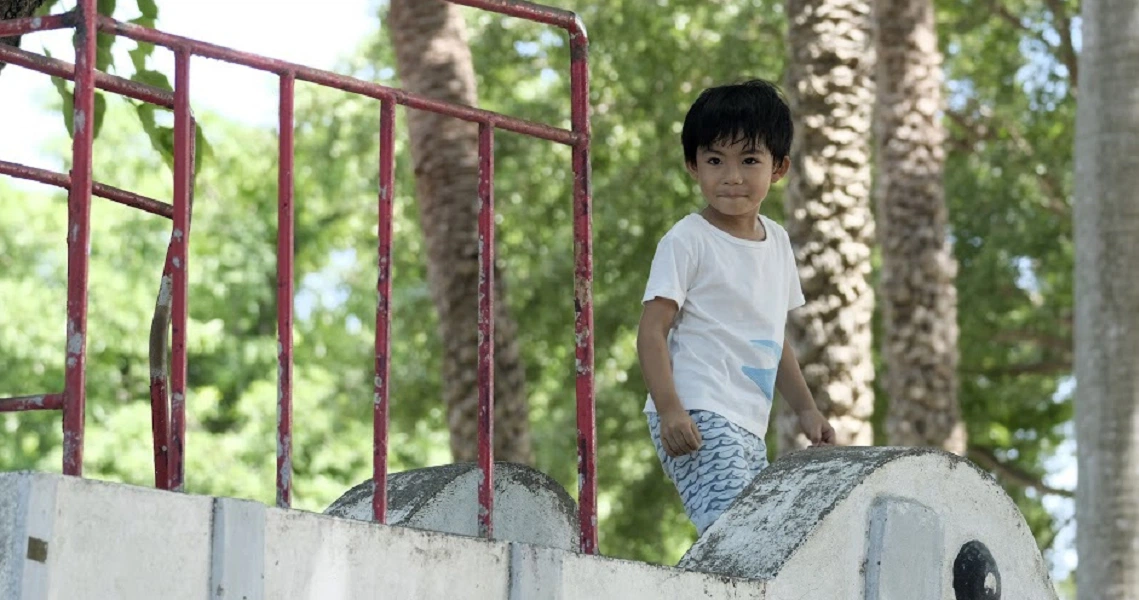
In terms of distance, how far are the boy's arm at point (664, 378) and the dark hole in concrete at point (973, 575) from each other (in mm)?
612

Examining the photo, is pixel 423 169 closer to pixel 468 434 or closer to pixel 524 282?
pixel 468 434

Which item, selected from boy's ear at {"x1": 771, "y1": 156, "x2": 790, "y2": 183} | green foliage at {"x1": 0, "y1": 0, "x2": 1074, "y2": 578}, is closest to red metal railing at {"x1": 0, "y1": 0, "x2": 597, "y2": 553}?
boy's ear at {"x1": 771, "y1": 156, "x2": 790, "y2": 183}

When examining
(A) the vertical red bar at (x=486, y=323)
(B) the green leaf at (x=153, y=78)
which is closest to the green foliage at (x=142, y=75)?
(B) the green leaf at (x=153, y=78)

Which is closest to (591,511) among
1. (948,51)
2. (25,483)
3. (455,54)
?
(25,483)

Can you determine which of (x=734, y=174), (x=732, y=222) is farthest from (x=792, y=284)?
(x=734, y=174)

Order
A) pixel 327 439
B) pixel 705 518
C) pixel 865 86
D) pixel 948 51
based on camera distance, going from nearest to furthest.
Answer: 1. pixel 705 518
2. pixel 865 86
3. pixel 948 51
4. pixel 327 439

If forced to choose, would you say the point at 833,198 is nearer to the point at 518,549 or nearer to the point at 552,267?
the point at 518,549

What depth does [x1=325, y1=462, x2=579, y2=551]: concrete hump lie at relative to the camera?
4.27 metres

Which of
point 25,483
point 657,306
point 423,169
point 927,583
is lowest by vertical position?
point 927,583

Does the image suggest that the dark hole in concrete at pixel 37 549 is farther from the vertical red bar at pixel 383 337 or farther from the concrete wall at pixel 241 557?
the vertical red bar at pixel 383 337

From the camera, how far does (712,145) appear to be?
167 inches

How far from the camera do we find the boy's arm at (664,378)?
4051 mm

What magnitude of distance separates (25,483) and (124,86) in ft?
3.66

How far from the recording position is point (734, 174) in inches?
167
